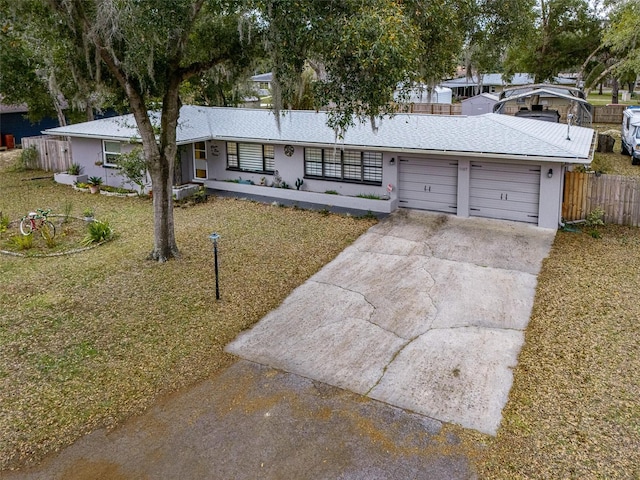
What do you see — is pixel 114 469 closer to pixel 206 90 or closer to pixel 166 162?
pixel 166 162

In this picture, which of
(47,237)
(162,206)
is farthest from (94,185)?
(162,206)

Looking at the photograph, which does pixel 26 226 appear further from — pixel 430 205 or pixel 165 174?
pixel 430 205

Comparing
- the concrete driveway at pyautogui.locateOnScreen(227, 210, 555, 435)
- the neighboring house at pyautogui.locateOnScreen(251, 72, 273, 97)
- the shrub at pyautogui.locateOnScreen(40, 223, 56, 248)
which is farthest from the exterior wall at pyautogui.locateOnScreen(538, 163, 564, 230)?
the shrub at pyautogui.locateOnScreen(40, 223, 56, 248)

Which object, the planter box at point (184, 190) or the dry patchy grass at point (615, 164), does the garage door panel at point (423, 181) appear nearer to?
the planter box at point (184, 190)

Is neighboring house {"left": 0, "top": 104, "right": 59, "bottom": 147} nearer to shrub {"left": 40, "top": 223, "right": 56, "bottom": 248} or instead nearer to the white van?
shrub {"left": 40, "top": 223, "right": 56, "bottom": 248}

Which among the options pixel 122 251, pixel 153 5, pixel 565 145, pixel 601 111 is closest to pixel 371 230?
pixel 565 145

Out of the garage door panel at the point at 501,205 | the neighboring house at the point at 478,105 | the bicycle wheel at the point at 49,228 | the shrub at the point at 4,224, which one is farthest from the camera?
the neighboring house at the point at 478,105

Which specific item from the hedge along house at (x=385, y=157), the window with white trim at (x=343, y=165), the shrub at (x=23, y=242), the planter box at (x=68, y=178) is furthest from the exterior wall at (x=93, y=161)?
the window with white trim at (x=343, y=165)

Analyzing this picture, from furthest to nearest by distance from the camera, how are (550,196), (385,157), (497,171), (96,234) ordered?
1. (385,157)
2. (497,171)
3. (550,196)
4. (96,234)
